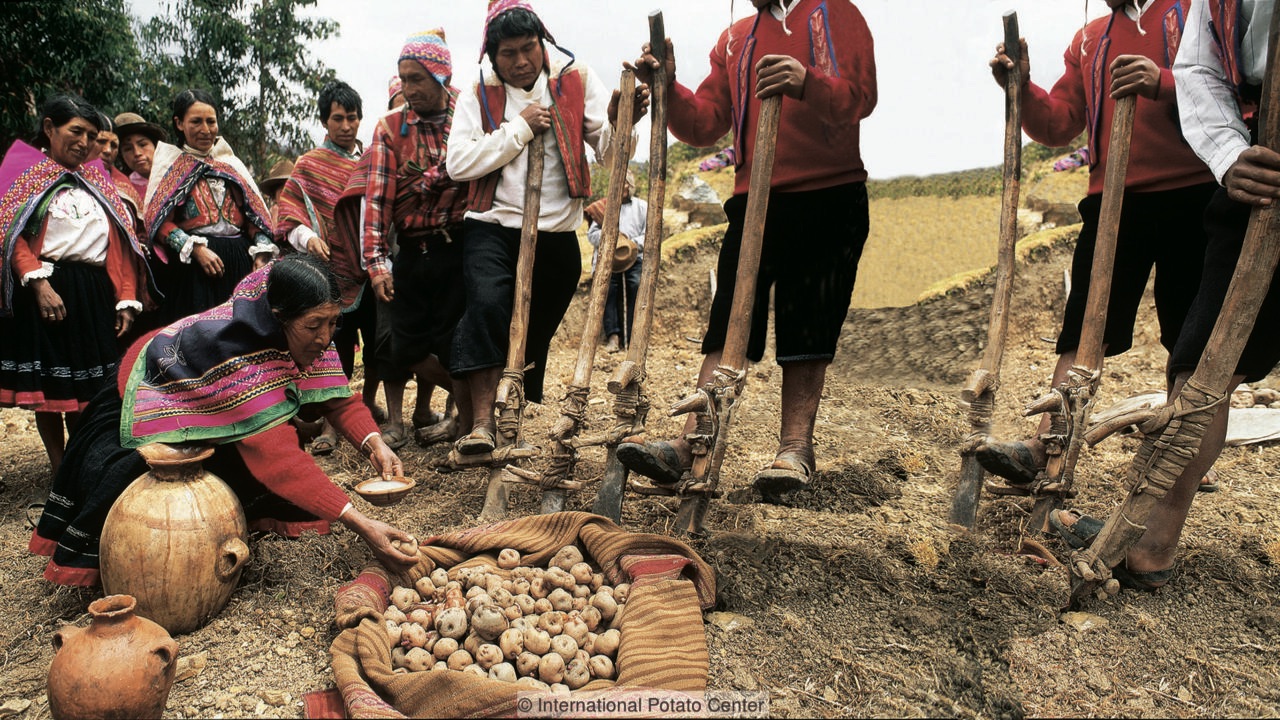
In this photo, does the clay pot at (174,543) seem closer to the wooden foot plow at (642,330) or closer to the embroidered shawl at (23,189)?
the wooden foot plow at (642,330)

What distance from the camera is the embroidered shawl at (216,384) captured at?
2.71m

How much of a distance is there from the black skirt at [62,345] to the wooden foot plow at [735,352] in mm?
2632

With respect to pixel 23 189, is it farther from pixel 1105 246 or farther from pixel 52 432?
pixel 1105 246

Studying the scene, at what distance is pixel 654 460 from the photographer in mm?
2984

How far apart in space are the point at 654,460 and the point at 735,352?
18.4 inches

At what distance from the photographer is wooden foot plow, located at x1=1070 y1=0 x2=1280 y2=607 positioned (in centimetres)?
231

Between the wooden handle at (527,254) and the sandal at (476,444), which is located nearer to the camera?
the sandal at (476,444)

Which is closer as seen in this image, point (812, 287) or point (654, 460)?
point (654, 460)

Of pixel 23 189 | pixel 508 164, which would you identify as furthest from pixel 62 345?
pixel 508 164

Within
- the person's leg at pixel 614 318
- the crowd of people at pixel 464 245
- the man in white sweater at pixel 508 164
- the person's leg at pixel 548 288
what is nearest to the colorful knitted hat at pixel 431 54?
the crowd of people at pixel 464 245

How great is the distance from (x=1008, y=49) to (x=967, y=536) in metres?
1.87

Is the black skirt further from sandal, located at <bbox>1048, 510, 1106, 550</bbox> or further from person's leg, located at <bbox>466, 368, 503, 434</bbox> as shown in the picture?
sandal, located at <bbox>1048, 510, 1106, 550</bbox>

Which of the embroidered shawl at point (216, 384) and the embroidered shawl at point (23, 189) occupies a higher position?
the embroidered shawl at point (23, 189)

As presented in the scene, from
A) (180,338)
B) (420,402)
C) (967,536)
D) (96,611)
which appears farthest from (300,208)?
(967,536)
